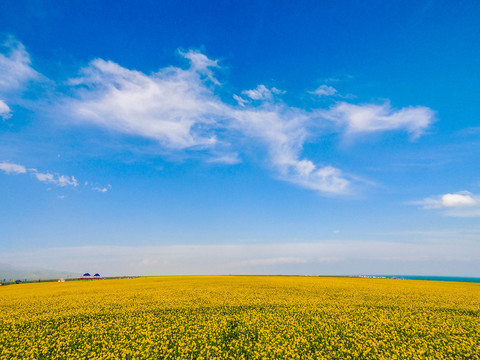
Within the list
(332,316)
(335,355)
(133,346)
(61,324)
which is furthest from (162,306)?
(335,355)

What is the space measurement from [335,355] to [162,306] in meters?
19.9

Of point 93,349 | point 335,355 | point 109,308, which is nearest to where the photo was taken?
point 335,355

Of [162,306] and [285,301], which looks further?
[285,301]

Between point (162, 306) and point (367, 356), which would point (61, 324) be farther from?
point (367, 356)

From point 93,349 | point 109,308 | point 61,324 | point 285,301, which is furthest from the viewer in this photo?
point 285,301

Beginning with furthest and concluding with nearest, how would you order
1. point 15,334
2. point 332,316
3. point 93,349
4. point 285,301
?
point 285,301, point 332,316, point 15,334, point 93,349

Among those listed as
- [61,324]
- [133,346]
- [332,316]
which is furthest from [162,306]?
[332,316]

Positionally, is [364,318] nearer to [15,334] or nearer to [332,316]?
[332,316]

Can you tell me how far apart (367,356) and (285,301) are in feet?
52.6

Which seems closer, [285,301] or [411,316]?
[411,316]

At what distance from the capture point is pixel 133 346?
A: 56.8ft

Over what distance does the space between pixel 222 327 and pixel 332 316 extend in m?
10.4

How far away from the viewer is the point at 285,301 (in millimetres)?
31312

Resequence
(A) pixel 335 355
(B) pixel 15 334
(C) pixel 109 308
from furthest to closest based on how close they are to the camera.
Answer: (C) pixel 109 308 → (B) pixel 15 334 → (A) pixel 335 355
